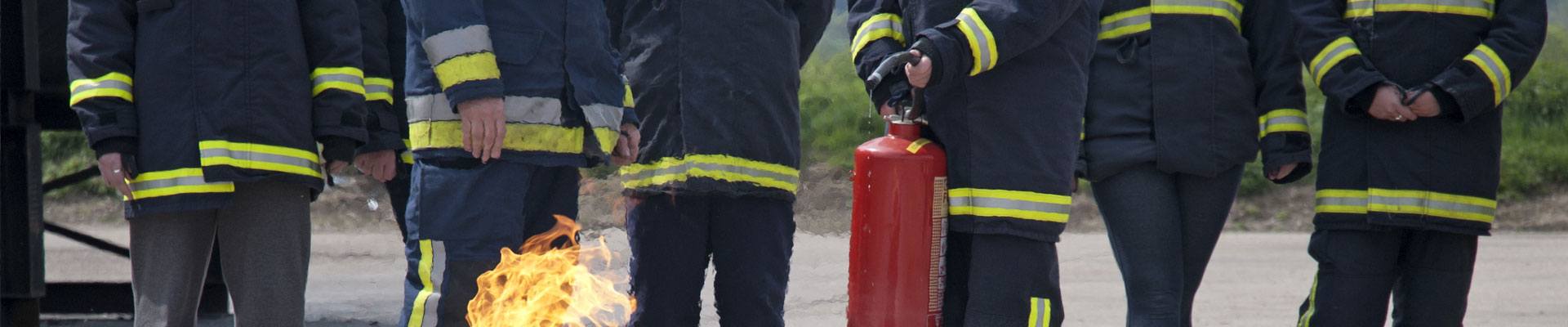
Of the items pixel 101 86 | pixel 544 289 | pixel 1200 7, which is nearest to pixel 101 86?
pixel 101 86

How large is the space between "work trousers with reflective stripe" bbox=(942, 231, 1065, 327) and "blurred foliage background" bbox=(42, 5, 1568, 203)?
270 inches

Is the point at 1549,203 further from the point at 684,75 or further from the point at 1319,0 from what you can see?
the point at 684,75

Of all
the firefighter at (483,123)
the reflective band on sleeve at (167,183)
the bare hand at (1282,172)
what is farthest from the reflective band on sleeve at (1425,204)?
the reflective band on sleeve at (167,183)

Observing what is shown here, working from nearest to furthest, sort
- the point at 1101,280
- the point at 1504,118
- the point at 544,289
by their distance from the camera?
the point at 544,289, the point at 1101,280, the point at 1504,118

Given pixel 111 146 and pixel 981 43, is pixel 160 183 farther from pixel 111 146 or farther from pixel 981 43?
pixel 981 43

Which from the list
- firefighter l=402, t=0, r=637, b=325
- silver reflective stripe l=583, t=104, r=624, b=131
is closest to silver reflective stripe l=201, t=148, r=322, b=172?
firefighter l=402, t=0, r=637, b=325

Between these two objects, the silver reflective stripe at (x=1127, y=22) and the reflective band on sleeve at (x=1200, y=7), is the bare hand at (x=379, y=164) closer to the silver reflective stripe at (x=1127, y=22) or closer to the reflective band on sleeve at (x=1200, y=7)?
the silver reflective stripe at (x=1127, y=22)

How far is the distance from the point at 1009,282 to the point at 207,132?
1.87 metres

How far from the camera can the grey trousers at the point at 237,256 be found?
385 cm

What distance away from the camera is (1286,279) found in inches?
343

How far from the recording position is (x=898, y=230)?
11.9 feet

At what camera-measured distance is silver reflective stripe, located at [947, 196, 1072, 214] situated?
3.63 meters

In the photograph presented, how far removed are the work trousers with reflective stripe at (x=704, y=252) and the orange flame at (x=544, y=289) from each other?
308mm

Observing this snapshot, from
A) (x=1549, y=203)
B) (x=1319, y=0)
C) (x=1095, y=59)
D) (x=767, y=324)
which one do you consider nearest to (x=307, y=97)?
(x=767, y=324)
